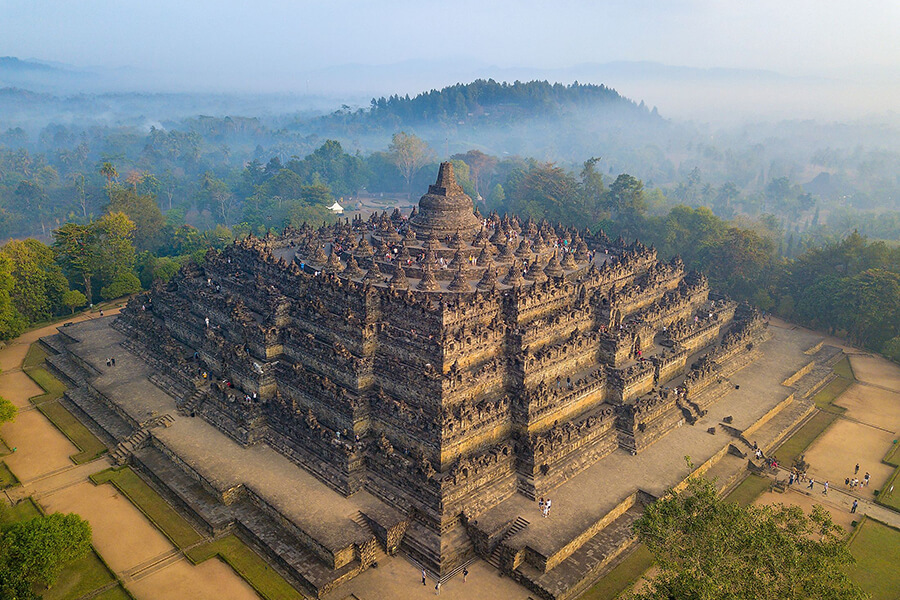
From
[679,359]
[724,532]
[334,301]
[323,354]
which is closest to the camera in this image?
[724,532]

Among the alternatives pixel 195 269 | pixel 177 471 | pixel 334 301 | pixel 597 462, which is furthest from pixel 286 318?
pixel 597 462

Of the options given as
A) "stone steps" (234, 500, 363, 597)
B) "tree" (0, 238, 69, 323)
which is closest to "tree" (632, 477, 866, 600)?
"stone steps" (234, 500, 363, 597)

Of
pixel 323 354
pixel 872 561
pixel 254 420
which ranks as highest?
pixel 323 354

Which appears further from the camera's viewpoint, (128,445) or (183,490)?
(128,445)

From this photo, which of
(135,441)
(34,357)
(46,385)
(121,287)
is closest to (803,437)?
(135,441)

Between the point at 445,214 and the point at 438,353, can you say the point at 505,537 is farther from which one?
the point at 445,214

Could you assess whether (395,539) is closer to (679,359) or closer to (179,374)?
(179,374)
